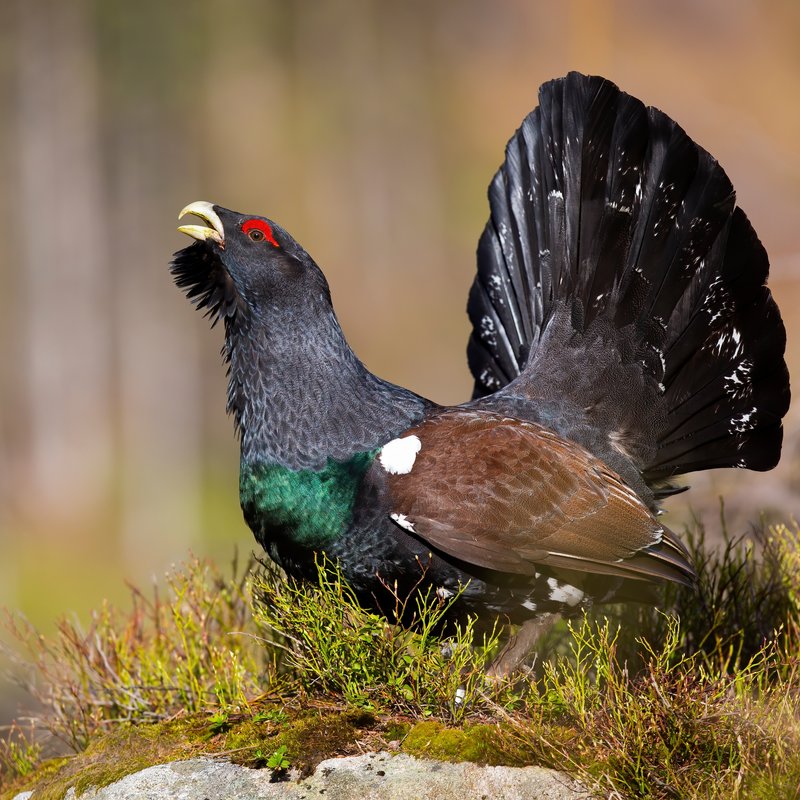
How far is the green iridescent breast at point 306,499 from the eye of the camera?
3582mm

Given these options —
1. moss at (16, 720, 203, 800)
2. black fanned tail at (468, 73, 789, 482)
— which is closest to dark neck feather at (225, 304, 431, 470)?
black fanned tail at (468, 73, 789, 482)

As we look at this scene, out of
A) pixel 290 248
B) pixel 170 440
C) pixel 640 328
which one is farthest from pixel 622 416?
pixel 170 440

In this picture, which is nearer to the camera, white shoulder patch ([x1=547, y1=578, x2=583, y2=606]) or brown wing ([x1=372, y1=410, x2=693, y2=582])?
brown wing ([x1=372, y1=410, x2=693, y2=582])

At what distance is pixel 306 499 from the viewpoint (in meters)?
3.61

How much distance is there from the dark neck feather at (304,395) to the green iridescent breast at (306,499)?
0.04 m

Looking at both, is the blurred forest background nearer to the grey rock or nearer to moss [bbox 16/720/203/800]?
moss [bbox 16/720/203/800]

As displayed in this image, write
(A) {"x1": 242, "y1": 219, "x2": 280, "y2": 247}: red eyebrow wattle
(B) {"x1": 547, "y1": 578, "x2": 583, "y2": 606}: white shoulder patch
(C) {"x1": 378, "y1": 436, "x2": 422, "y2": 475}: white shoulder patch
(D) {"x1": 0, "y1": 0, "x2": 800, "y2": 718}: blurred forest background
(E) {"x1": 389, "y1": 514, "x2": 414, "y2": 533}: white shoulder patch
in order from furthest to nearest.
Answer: (D) {"x1": 0, "y1": 0, "x2": 800, "y2": 718}: blurred forest background < (A) {"x1": 242, "y1": 219, "x2": 280, "y2": 247}: red eyebrow wattle < (B) {"x1": 547, "y1": 578, "x2": 583, "y2": 606}: white shoulder patch < (C) {"x1": 378, "y1": 436, "x2": 422, "y2": 475}: white shoulder patch < (E) {"x1": 389, "y1": 514, "x2": 414, "y2": 533}: white shoulder patch

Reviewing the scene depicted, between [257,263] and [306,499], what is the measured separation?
1.01m

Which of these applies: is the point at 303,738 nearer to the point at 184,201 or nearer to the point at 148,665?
the point at 148,665

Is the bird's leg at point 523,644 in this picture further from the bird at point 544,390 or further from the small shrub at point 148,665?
the small shrub at point 148,665

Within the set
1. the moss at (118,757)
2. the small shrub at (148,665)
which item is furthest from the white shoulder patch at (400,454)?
the moss at (118,757)

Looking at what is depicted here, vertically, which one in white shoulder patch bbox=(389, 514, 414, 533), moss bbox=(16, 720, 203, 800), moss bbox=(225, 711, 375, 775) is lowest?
moss bbox=(16, 720, 203, 800)

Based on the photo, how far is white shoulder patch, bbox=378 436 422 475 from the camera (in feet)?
12.0

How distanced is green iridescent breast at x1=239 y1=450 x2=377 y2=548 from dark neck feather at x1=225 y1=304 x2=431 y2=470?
1.7 inches
